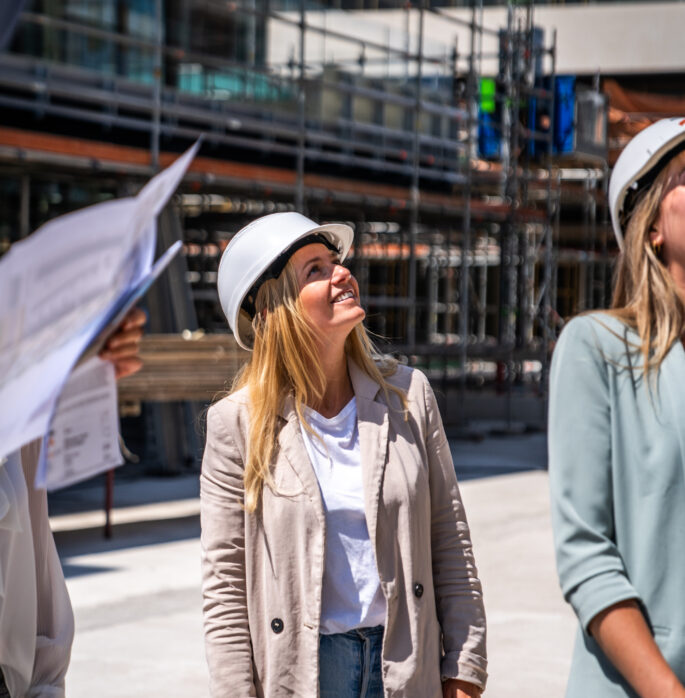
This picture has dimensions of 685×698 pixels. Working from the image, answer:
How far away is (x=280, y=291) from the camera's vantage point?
116 inches

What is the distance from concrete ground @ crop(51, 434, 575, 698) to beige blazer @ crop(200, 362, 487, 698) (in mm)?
3137

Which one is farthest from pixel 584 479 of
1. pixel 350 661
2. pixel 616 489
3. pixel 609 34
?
pixel 609 34

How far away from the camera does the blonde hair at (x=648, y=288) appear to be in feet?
6.91

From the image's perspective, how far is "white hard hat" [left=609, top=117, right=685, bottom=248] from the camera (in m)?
2.20

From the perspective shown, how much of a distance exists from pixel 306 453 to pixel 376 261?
22.7m

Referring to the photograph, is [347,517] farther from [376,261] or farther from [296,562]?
[376,261]

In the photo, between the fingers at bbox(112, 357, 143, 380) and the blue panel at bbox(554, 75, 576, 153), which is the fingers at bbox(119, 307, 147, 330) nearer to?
the fingers at bbox(112, 357, 143, 380)

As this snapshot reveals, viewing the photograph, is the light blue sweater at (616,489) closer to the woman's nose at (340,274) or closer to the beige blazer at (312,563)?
the beige blazer at (312,563)

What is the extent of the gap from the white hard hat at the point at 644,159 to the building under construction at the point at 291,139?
8.71 metres

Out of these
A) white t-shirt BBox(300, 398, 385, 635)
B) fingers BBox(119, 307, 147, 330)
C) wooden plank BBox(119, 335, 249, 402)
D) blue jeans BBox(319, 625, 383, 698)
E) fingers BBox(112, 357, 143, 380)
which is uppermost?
fingers BBox(119, 307, 147, 330)

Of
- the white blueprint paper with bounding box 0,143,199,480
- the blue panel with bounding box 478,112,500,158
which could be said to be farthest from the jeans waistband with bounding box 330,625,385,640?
the blue panel with bounding box 478,112,500,158

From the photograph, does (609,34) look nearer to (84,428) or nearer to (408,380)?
(408,380)

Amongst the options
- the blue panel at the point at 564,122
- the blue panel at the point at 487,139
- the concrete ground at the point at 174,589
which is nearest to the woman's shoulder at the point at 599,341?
the concrete ground at the point at 174,589

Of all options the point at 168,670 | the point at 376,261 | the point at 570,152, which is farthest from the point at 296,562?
the point at 376,261
